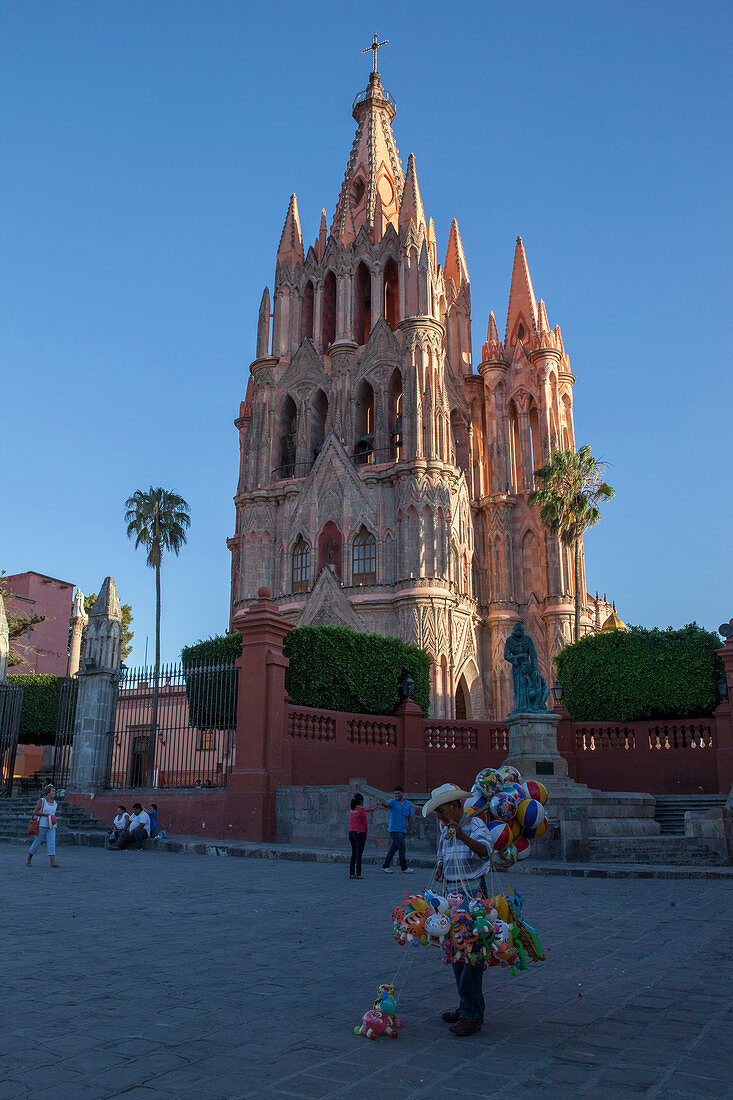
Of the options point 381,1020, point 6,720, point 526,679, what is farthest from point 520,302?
point 381,1020

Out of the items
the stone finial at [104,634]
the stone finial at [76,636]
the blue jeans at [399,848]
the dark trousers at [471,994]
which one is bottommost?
the dark trousers at [471,994]

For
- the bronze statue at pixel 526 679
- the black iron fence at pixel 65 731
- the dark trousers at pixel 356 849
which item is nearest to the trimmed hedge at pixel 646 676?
the bronze statue at pixel 526 679

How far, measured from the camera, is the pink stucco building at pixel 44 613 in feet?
154

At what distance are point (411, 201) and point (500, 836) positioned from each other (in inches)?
1696

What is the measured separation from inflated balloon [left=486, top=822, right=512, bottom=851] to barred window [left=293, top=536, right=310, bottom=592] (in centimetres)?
3526

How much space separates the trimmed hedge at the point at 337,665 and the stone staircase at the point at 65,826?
15.0ft

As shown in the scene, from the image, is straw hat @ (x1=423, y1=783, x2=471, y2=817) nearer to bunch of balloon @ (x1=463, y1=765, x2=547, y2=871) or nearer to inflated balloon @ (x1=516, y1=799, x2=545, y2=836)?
bunch of balloon @ (x1=463, y1=765, x2=547, y2=871)

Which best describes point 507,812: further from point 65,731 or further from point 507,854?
point 65,731

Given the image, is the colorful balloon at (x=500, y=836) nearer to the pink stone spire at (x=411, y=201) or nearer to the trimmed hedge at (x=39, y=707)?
the trimmed hedge at (x=39, y=707)

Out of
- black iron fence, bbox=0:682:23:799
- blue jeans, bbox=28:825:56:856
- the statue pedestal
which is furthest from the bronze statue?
black iron fence, bbox=0:682:23:799

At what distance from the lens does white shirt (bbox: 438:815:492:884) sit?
4.60 m

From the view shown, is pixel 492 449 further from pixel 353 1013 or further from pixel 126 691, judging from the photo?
pixel 353 1013

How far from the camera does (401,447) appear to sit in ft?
134

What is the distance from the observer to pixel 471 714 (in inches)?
1496
